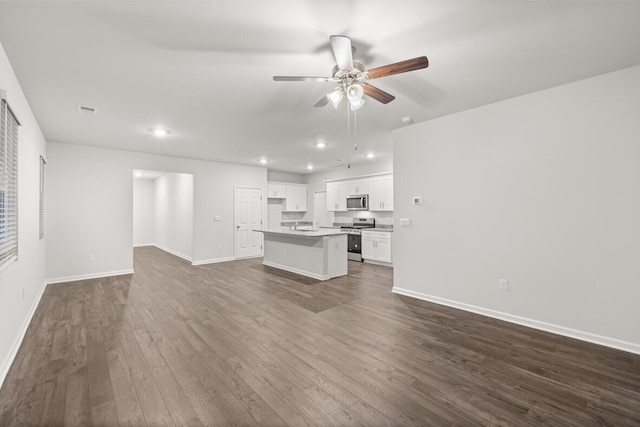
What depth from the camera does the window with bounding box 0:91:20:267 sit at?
232cm

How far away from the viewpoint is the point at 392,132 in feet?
15.4

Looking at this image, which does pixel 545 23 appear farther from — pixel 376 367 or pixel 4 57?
pixel 4 57

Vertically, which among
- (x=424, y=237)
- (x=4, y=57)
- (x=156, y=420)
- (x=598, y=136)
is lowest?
(x=156, y=420)

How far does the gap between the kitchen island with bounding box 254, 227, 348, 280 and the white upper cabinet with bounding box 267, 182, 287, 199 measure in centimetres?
275

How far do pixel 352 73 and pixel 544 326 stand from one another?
3361mm

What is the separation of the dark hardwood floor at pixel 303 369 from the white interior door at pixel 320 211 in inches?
204

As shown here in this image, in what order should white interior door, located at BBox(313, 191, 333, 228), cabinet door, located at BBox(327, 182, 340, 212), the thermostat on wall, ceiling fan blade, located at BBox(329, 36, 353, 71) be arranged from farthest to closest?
white interior door, located at BBox(313, 191, 333, 228)
cabinet door, located at BBox(327, 182, 340, 212)
the thermostat on wall
ceiling fan blade, located at BBox(329, 36, 353, 71)

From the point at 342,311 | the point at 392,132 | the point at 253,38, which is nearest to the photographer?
the point at 253,38

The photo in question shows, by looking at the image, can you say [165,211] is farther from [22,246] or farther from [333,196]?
[22,246]

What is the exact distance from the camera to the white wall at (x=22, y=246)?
2.39 metres

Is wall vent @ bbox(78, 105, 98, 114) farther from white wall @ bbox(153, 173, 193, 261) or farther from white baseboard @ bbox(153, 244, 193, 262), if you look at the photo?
white baseboard @ bbox(153, 244, 193, 262)

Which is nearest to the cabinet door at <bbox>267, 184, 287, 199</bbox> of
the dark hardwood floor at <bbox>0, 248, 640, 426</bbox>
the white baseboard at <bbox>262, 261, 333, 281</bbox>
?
the white baseboard at <bbox>262, 261, 333, 281</bbox>

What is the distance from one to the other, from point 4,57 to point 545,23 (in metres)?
4.27

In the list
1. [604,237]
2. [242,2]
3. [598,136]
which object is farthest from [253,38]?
[604,237]
